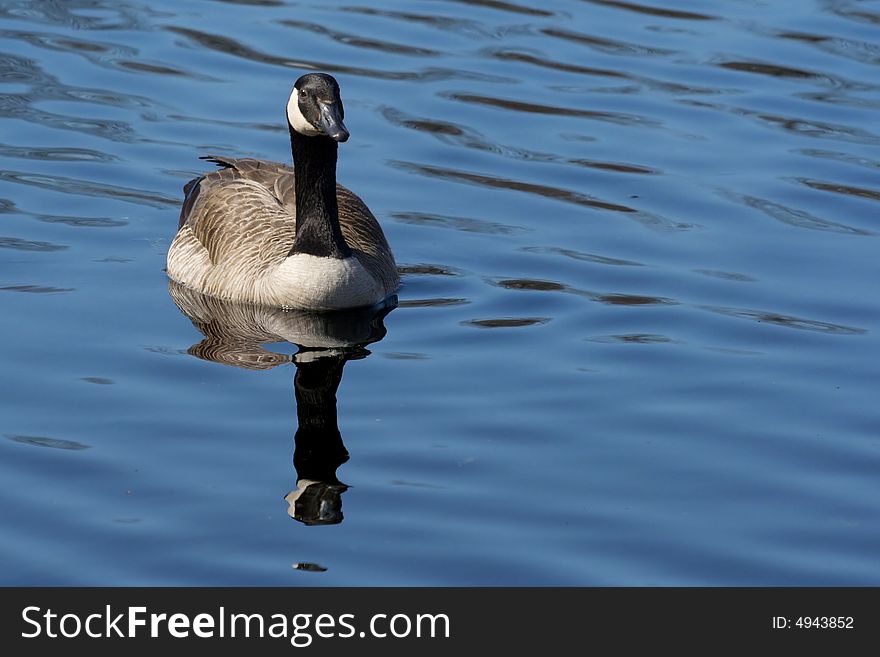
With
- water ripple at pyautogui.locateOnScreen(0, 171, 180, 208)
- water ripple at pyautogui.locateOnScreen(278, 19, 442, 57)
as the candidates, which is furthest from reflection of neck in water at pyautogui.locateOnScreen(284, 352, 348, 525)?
water ripple at pyautogui.locateOnScreen(278, 19, 442, 57)

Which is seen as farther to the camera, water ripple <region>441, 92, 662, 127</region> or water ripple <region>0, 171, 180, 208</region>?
water ripple <region>441, 92, 662, 127</region>

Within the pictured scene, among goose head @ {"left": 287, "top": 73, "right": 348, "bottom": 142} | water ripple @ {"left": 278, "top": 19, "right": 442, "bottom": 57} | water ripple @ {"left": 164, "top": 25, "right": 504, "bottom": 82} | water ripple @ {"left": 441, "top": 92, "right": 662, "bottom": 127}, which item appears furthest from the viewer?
water ripple @ {"left": 278, "top": 19, "right": 442, "bottom": 57}

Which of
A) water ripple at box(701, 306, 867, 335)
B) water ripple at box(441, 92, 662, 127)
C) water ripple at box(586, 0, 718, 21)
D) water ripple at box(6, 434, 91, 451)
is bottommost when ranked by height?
water ripple at box(6, 434, 91, 451)

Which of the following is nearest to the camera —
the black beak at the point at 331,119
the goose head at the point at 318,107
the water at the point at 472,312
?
the water at the point at 472,312

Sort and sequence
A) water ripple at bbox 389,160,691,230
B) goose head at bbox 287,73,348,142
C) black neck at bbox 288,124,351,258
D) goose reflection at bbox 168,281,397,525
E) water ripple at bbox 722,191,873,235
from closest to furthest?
goose reflection at bbox 168,281,397,525
goose head at bbox 287,73,348,142
black neck at bbox 288,124,351,258
water ripple at bbox 722,191,873,235
water ripple at bbox 389,160,691,230

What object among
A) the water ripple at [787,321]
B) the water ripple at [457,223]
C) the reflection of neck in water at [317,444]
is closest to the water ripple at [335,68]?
the water ripple at [457,223]

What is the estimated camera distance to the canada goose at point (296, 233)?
13047mm

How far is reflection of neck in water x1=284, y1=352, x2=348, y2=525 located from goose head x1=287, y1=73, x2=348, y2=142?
1.76m

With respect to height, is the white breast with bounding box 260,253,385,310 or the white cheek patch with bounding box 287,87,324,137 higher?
the white cheek patch with bounding box 287,87,324,137

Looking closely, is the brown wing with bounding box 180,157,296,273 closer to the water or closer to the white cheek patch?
the water

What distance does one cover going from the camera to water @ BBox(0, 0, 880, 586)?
895 cm

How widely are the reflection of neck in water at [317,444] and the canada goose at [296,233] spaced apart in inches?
48.4

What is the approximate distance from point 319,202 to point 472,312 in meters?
1.54

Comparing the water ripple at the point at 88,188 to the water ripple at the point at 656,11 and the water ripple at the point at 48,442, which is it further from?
the water ripple at the point at 656,11
